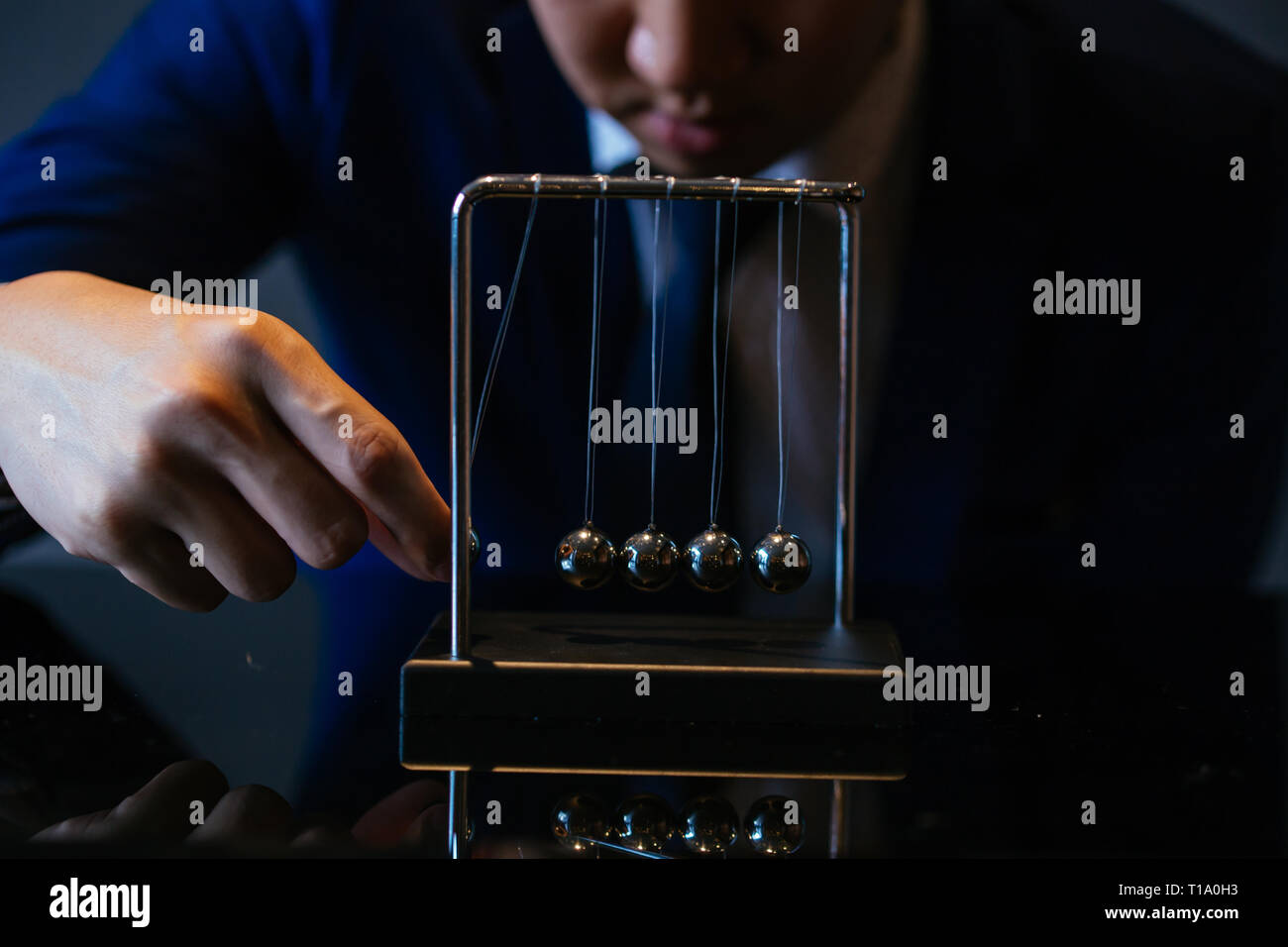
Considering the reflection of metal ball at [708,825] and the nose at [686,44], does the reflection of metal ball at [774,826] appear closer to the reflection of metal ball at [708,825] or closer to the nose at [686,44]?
the reflection of metal ball at [708,825]

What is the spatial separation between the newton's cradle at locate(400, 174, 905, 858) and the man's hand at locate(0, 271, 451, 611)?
0.21 ft

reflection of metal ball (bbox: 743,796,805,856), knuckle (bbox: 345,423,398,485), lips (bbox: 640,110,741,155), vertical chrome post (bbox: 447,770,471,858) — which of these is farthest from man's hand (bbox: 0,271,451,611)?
lips (bbox: 640,110,741,155)

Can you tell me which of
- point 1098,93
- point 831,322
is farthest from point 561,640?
point 1098,93

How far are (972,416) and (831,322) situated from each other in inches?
7.1

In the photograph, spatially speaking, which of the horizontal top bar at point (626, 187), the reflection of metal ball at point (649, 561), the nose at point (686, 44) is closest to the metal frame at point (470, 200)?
the horizontal top bar at point (626, 187)

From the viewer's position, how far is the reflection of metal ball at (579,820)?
570mm

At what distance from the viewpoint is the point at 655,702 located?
759 mm

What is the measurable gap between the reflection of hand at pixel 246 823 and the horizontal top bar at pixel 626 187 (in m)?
0.38

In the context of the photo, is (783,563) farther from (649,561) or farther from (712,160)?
(712,160)

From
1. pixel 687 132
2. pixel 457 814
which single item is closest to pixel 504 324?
pixel 687 132

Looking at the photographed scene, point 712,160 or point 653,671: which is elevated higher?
point 712,160

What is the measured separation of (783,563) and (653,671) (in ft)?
0.40

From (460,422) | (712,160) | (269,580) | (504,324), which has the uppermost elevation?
(712,160)
